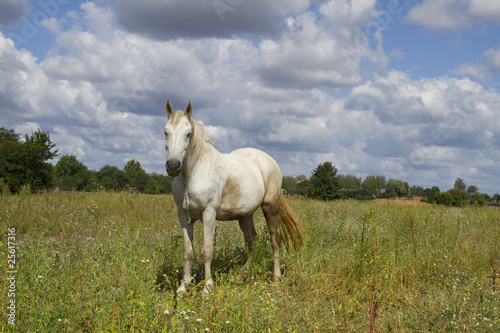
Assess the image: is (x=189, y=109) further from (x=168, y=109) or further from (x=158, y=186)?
(x=158, y=186)

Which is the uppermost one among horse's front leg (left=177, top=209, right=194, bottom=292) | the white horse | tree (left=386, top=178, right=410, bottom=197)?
tree (left=386, top=178, right=410, bottom=197)

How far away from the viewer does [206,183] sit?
16.8 ft

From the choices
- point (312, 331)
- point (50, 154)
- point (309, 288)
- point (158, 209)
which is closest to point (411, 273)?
point (309, 288)

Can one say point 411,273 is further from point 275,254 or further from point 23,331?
point 23,331

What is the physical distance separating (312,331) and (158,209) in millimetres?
8594

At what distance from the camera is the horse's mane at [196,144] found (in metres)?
5.05

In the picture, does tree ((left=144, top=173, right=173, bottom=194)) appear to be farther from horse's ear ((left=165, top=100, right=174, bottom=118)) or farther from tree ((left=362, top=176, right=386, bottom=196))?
tree ((left=362, top=176, right=386, bottom=196))

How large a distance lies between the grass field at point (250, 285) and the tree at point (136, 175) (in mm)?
75093

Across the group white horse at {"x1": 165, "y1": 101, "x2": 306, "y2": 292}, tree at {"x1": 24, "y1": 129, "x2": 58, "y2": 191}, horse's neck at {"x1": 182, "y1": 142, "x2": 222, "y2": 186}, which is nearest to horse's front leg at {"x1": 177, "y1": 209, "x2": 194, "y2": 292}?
white horse at {"x1": 165, "y1": 101, "x2": 306, "y2": 292}

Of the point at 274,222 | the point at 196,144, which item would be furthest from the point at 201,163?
the point at 274,222

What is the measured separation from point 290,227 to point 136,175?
89.2 metres

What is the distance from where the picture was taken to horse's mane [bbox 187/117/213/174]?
505cm

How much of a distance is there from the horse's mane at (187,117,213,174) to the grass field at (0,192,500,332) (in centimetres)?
134

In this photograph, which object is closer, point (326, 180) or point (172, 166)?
point (172, 166)
